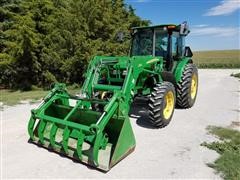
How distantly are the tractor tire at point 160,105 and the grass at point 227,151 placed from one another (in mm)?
980

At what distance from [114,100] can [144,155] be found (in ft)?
3.37

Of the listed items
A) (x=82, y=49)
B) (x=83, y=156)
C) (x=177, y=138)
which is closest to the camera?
(x=83, y=156)

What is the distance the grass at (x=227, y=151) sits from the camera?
3.64 metres

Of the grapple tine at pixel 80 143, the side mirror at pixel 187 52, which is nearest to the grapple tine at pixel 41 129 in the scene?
the grapple tine at pixel 80 143

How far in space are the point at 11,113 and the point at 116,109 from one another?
13.6 feet

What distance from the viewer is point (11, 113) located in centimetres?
711

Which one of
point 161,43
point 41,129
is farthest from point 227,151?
point 161,43

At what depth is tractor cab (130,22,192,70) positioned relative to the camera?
6691 mm

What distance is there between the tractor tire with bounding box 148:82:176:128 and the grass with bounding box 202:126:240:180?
3.22 ft

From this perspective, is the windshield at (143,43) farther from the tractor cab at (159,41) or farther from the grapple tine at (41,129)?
the grapple tine at (41,129)

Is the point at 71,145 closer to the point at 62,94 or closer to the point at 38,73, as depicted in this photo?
the point at 62,94

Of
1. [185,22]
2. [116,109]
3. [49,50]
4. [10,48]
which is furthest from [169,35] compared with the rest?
[10,48]

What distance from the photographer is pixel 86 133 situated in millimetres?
3816

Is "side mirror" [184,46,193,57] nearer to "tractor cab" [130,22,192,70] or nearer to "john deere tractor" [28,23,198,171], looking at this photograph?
"john deere tractor" [28,23,198,171]
